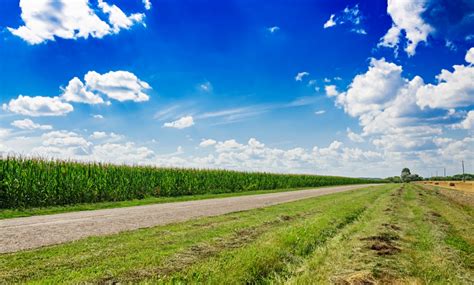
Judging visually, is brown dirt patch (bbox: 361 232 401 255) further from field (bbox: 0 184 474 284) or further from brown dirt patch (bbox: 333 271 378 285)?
brown dirt patch (bbox: 333 271 378 285)

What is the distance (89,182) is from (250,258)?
67.2 feet

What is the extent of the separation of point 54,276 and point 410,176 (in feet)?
674

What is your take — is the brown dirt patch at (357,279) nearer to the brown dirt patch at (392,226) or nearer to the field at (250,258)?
the field at (250,258)

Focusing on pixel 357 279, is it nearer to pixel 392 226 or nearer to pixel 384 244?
pixel 384 244

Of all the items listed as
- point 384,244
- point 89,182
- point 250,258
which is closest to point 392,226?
point 384,244

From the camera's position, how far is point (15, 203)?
800 inches

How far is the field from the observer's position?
6027mm

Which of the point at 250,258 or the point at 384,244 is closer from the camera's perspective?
the point at 250,258

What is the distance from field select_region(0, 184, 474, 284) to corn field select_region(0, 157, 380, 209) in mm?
13335

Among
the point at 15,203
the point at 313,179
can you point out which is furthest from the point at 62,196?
the point at 313,179

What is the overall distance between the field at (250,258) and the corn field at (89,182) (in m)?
13.3

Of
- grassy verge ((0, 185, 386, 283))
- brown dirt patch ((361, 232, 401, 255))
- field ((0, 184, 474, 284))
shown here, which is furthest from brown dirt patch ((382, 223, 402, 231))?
grassy verge ((0, 185, 386, 283))

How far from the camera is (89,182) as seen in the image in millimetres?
24969

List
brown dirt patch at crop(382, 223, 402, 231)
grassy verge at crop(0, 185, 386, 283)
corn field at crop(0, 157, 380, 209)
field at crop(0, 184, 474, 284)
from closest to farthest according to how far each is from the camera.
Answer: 1. grassy verge at crop(0, 185, 386, 283)
2. field at crop(0, 184, 474, 284)
3. brown dirt patch at crop(382, 223, 402, 231)
4. corn field at crop(0, 157, 380, 209)
